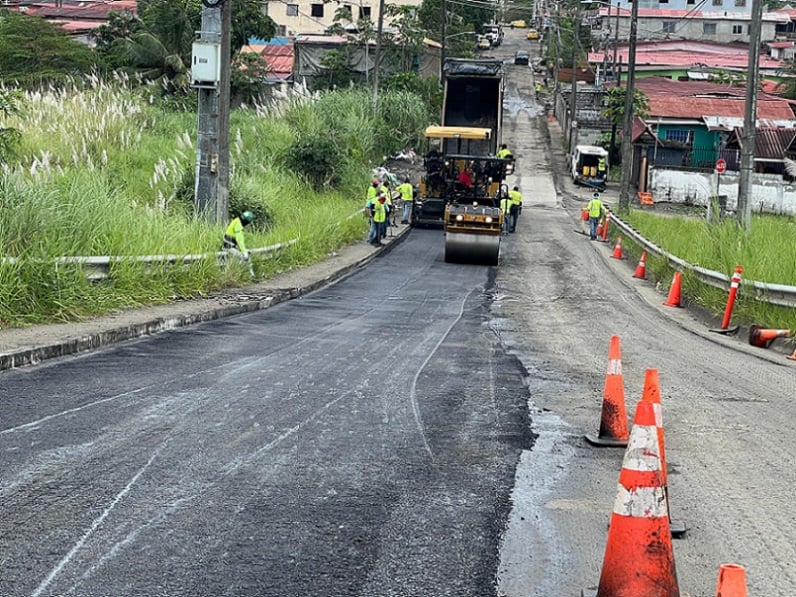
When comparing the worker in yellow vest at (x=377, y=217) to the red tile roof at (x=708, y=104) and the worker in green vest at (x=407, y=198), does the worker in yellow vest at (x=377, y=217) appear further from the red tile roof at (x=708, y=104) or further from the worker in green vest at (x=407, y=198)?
the red tile roof at (x=708, y=104)

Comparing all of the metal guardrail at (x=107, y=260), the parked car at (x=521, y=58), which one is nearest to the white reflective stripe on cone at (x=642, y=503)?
the metal guardrail at (x=107, y=260)

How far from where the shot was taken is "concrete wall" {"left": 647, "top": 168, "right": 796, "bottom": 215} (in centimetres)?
4906

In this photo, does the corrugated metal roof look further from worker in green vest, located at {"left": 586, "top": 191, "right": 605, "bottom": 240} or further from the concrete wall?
worker in green vest, located at {"left": 586, "top": 191, "right": 605, "bottom": 240}

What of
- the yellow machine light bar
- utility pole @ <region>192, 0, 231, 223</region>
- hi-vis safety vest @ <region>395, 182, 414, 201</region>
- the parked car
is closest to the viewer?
utility pole @ <region>192, 0, 231, 223</region>

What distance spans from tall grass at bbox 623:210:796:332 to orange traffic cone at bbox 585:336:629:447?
26.9 ft

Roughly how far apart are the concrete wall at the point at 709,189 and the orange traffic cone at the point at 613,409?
1681 inches

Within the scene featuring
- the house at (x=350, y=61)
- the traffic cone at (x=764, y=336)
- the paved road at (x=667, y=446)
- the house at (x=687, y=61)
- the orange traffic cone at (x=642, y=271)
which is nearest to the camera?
the paved road at (x=667, y=446)

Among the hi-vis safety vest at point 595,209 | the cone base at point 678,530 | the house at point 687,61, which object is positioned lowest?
the hi-vis safety vest at point 595,209

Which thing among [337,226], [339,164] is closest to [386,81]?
[339,164]

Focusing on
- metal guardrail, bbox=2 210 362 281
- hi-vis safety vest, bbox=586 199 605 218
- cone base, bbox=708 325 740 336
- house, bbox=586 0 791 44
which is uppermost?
house, bbox=586 0 791 44

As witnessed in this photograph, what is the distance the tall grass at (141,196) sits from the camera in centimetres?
1440

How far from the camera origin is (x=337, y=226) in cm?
2930

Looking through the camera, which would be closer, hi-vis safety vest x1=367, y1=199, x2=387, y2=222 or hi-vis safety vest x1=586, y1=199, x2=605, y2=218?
hi-vis safety vest x1=367, y1=199, x2=387, y2=222

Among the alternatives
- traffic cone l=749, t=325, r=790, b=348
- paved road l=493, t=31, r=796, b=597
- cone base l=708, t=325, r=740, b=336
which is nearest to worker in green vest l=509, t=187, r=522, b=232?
paved road l=493, t=31, r=796, b=597
